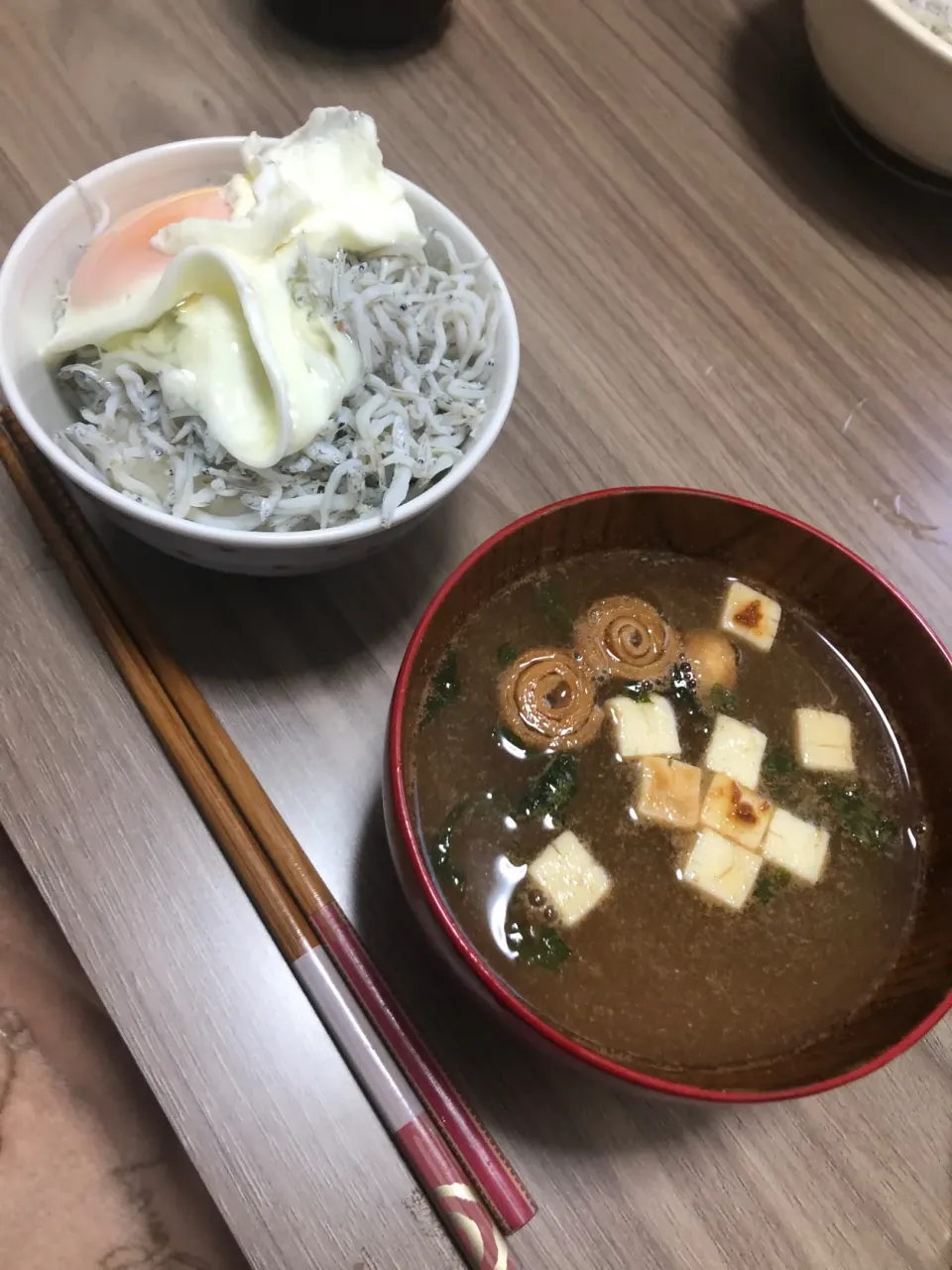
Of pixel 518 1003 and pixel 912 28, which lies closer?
pixel 518 1003

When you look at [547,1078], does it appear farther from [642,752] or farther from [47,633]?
[47,633]

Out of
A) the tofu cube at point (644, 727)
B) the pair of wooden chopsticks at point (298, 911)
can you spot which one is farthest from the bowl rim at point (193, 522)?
the tofu cube at point (644, 727)

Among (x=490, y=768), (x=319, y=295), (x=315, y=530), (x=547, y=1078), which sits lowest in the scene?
(x=547, y=1078)

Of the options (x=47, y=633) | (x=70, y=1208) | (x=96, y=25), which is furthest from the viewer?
(x=96, y=25)

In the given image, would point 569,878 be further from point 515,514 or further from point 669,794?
point 515,514

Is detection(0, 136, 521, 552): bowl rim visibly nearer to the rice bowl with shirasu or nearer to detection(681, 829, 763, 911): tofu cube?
the rice bowl with shirasu

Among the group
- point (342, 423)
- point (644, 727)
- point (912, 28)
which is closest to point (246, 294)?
point (342, 423)

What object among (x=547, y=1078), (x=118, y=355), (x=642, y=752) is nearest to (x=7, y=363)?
(x=118, y=355)
